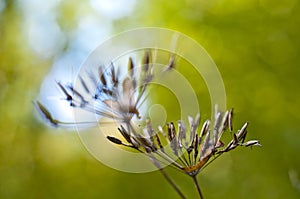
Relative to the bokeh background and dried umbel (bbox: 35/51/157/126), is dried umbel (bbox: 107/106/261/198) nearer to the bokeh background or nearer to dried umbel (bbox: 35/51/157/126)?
dried umbel (bbox: 35/51/157/126)

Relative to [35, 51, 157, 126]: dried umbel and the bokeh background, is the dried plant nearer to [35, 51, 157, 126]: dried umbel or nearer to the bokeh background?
[35, 51, 157, 126]: dried umbel

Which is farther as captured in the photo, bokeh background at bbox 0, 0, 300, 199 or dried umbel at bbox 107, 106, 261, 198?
bokeh background at bbox 0, 0, 300, 199

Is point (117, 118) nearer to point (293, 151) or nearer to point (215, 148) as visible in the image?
point (215, 148)

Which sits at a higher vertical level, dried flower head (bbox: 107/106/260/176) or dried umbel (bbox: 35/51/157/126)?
dried umbel (bbox: 35/51/157/126)

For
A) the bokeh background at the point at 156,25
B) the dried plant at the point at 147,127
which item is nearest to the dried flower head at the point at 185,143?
the dried plant at the point at 147,127

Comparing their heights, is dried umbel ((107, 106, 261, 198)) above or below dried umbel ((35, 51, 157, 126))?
below

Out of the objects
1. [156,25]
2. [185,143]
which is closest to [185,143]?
[185,143]

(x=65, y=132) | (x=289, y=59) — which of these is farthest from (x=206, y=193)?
(x=65, y=132)

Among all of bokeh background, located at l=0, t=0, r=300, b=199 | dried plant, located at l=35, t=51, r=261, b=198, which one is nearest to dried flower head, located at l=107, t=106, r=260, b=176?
dried plant, located at l=35, t=51, r=261, b=198
